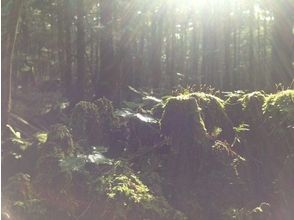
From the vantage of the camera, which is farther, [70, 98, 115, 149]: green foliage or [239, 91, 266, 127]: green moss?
[70, 98, 115, 149]: green foliage

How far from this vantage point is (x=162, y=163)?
25.0 feet

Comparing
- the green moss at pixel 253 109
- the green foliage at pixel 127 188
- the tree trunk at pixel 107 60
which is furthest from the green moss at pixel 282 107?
the tree trunk at pixel 107 60

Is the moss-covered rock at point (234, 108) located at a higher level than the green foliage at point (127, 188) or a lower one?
higher

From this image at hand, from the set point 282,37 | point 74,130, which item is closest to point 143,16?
point 282,37

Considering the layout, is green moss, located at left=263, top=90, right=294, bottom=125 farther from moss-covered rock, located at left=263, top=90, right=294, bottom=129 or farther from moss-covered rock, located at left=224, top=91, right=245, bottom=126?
moss-covered rock, located at left=224, top=91, right=245, bottom=126

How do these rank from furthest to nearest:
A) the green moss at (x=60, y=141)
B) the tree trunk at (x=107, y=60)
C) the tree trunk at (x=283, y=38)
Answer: the tree trunk at (x=107, y=60), the tree trunk at (x=283, y=38), the green moss at (x=60, y=141)

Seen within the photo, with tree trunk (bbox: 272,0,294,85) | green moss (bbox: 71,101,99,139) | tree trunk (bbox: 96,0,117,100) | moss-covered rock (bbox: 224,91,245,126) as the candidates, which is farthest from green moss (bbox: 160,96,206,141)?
tree trunk (bbox: 96,0,117,100)

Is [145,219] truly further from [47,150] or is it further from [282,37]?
[282,37]

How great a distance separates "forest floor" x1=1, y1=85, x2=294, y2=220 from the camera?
6445mm

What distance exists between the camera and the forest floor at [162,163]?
21.1 ft

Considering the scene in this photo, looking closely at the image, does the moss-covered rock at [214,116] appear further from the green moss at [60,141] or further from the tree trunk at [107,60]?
the tree trunk at [107,60]

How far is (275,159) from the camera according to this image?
7543 mm

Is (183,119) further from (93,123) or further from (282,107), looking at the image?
(93,123)

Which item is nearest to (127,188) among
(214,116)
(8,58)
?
(214,116)
